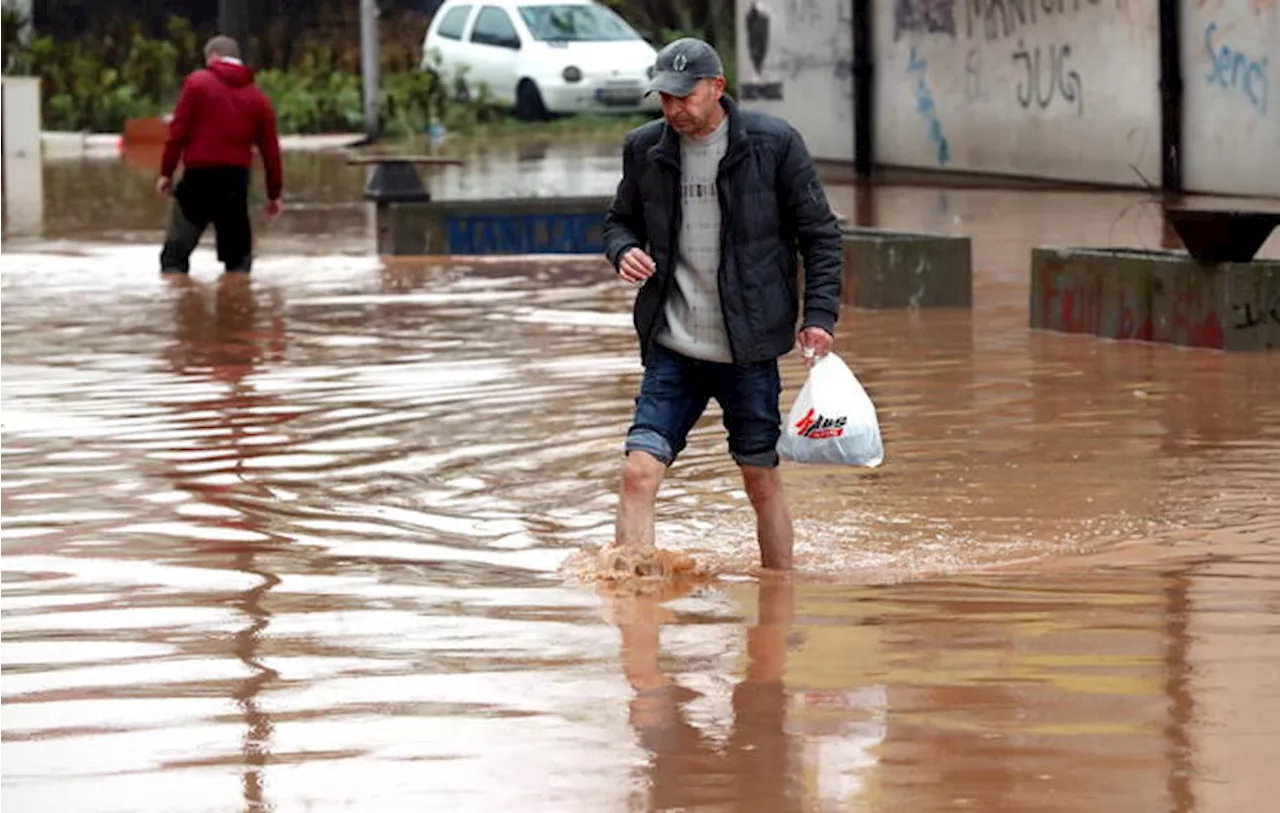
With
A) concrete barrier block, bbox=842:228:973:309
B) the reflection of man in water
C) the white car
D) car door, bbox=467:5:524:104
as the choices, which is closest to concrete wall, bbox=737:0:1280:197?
the white car

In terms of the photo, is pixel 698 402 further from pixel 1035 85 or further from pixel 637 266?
pixel 1035 85

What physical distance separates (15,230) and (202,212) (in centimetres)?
523

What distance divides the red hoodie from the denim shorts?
11491 millimetres

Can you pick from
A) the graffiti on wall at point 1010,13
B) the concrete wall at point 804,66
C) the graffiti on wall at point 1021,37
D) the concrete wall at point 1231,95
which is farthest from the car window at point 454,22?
the concrete wall at point 1231,95

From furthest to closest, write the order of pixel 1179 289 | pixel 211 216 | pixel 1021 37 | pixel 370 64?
1. pixel 370 64
2. pixel 1021 37
3. pixel 211 216
4. pixel 1179 289

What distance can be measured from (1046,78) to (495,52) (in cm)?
1531

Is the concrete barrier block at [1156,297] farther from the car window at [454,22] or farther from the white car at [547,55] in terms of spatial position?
the car window at [454,22]

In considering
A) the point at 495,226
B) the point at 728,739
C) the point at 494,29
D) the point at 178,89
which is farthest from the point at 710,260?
the point at 178,89

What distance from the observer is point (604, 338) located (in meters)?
15.0

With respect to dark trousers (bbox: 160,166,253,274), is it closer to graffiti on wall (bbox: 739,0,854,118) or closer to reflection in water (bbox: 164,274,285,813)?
reflection in water (bbox: 164,274,285,813)

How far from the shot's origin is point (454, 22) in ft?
143

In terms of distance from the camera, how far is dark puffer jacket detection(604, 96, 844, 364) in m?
7.91

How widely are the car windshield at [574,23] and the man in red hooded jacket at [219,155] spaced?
22.4 meters

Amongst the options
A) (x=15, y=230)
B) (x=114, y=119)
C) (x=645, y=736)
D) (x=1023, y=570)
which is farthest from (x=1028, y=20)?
(x=645, y=736)
